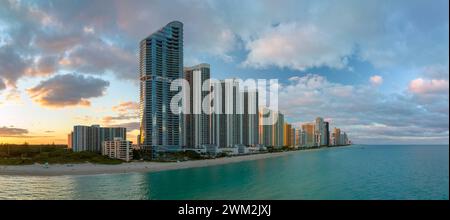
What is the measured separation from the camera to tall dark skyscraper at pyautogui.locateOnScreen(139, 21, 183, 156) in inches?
1626

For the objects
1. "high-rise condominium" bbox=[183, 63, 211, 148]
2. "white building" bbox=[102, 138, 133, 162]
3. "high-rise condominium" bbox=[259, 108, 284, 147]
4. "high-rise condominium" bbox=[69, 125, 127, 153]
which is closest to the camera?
"white building" bbox=[102, 138, 133, 162]

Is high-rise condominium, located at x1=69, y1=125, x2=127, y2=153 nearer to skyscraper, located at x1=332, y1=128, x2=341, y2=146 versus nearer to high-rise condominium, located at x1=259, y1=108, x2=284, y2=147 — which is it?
high-rise condominium, located at x1=259, y1=108, x2=284, y2=147

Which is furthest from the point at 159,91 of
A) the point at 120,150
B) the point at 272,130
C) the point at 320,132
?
the point at 320,132

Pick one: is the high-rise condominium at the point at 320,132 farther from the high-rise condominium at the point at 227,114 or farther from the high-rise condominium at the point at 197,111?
the high-rise condominium at the point at 197,111

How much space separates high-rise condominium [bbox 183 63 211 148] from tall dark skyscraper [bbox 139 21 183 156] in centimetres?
454

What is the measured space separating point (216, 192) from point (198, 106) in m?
32.8

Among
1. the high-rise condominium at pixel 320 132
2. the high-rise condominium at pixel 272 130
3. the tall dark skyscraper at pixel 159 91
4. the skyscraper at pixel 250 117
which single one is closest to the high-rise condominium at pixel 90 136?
the tall dark skyscraper at pixel 159 91

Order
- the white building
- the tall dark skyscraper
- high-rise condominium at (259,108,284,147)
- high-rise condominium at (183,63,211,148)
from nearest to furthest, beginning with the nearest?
the white building < the tall dark skyscraper < high-rise condominium at (183,63,211,148) < high-rise condominium at (259,108,284,147)

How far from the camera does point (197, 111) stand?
4912cm

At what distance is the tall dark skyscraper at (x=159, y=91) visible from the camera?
41.3m

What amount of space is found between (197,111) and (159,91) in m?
8.66

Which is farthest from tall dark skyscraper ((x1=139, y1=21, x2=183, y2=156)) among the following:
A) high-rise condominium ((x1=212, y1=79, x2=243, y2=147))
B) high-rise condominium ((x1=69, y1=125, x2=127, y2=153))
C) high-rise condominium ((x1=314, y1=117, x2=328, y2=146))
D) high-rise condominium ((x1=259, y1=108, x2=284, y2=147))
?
high-rise condominium ((x1=314, y1=117, x2=328, y2=146))
